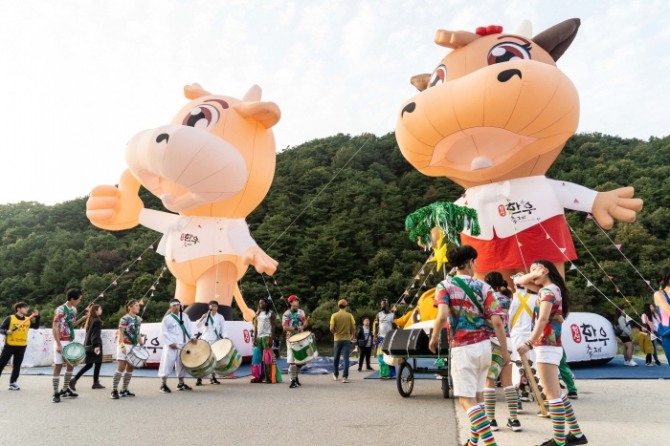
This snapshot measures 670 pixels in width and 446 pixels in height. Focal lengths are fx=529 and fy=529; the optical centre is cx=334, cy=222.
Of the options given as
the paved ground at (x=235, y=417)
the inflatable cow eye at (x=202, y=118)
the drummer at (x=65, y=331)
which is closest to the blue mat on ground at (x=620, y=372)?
the paved ground at (x=235, y=417)

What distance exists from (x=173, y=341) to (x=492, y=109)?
19.3 ft

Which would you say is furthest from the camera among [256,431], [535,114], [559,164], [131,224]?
[559,164]

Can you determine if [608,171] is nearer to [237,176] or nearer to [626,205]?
[626,205]

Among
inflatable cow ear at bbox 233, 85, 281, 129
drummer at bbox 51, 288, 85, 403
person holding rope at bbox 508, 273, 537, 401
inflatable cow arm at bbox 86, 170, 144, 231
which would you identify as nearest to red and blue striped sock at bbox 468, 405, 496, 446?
person holding rope at bbox 508, 273, 537, 401

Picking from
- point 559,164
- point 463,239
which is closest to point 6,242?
point 463,239

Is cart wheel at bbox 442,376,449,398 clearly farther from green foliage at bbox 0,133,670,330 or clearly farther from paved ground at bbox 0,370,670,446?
green foliage at bbox 0,133,670,330

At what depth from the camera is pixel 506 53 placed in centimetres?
840

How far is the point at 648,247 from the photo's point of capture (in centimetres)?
2142

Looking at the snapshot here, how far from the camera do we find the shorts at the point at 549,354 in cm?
392

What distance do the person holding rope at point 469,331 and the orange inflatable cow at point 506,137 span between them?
4.58 m

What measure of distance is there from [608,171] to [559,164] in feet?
10.9

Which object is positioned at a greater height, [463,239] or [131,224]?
[131,224]

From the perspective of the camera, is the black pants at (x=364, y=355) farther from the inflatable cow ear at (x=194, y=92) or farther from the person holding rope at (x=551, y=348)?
the person holding rope at (x=551, y=348)

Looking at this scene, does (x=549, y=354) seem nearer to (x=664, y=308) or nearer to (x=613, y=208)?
(x=664, y=308)
